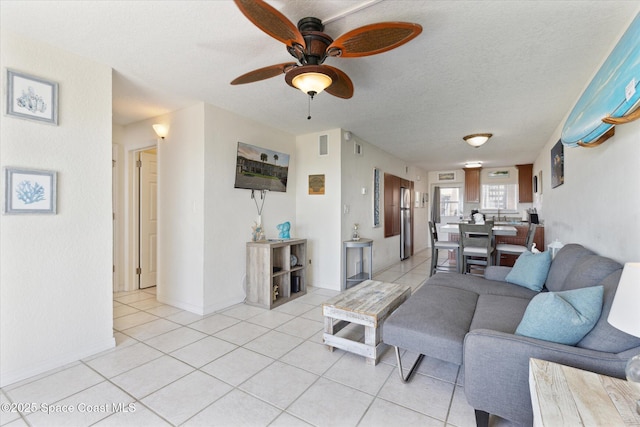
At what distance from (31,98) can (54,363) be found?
202cm

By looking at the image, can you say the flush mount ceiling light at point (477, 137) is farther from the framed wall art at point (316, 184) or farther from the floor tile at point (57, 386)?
the floor tile at point (57, 386)

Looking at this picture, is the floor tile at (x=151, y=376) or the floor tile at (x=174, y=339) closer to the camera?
the floor tile at (x=151, y=376)

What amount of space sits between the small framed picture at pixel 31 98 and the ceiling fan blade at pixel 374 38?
2.17 m

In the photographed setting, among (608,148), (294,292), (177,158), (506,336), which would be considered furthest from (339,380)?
(177,158)

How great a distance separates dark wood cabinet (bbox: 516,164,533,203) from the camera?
737 centimetres

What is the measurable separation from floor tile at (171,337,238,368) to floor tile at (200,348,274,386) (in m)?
0.07

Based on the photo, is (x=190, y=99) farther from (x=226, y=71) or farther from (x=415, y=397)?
(x=415, y=397)

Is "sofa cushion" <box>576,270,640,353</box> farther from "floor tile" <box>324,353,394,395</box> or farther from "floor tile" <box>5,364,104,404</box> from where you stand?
"floor tile" <box>5,364,104,404</box>

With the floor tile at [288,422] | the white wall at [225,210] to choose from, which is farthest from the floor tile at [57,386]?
the floor tile at [288,422]

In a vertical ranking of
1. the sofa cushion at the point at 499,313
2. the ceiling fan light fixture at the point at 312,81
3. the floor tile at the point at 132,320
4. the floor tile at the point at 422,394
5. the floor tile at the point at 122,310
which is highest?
the ceiling fan light fixture at the point at 312,81

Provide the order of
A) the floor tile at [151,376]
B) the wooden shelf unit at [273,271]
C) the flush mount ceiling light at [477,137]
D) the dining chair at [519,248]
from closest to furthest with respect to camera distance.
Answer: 1. the floor tile at [151,376]
2. the wooden shelf unit at [273,271]
3. the dining chair at [519,248]
4. the flush mount ceiling light at [477,137]

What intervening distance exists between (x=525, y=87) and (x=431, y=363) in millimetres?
2756

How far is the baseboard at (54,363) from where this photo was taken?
77.9 inches

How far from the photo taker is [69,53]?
Answer: 2.26 meters
